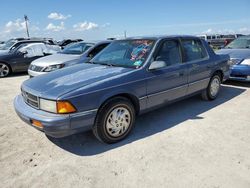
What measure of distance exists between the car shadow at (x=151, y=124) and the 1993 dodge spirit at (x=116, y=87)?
211 millimetres

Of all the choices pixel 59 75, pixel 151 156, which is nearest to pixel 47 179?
pixel 151 156

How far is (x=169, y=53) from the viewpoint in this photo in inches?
163

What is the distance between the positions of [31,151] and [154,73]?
7.47 ft

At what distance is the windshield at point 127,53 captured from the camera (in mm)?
3805

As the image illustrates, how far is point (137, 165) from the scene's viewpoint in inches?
113

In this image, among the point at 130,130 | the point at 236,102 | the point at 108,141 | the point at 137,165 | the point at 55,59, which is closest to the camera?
the point at 137,165

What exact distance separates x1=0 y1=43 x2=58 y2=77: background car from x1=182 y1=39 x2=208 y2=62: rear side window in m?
7.65

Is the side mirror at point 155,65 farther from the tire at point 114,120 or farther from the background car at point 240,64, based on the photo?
the background car at point 240,64

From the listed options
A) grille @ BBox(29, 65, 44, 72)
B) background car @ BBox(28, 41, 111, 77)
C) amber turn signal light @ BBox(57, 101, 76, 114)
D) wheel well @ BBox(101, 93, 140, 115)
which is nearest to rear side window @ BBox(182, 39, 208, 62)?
wheel well @ BBox(101, 93, 140, 115)

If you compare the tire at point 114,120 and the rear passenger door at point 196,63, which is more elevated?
the rear passenger door at point 196,63

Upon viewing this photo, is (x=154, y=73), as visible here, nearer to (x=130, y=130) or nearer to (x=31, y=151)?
(x=130, y=130)

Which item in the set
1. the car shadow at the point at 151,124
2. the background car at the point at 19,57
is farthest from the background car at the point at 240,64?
the background car at the point at 19,57

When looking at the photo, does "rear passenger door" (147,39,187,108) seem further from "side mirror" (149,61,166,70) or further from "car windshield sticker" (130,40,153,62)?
"car windshield sticker" (130,40,153,62)

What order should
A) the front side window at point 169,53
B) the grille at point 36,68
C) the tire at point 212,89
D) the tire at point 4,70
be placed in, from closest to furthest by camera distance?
the front side window at point 169,53
the tire at point 212,89
the grille at point 36,68
the tire at point 4,70
